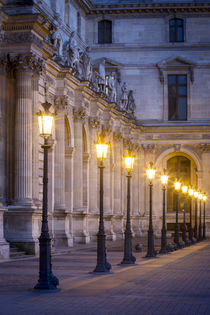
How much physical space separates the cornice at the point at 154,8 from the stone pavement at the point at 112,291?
154 feet

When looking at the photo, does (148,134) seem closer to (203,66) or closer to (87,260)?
(203,66)

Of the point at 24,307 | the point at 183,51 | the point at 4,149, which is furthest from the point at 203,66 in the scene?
the point at 24,307

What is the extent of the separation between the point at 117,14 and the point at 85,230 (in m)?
29.0

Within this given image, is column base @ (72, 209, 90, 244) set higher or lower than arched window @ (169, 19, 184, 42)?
lower

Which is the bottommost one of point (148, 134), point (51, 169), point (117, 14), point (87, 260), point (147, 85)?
point (87, 260)

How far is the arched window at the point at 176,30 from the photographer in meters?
74.9

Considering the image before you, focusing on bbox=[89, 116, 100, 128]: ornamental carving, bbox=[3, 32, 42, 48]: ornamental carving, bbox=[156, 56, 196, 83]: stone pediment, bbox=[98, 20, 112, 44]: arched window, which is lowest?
bbox=[89, 116, 100, 128]: ornamental carving

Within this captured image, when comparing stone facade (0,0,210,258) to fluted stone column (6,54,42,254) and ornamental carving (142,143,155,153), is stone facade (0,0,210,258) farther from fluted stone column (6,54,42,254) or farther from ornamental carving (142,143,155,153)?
ornamental carving (142,143,155,153)

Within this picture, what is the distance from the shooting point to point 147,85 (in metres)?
74.9

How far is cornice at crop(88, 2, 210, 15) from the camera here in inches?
2896

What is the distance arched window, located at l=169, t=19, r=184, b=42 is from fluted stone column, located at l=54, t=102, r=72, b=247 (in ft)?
98.6

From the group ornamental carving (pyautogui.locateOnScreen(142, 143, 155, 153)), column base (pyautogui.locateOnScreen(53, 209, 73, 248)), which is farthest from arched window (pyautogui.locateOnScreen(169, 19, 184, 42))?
column base (pyautogui.locateOnScreen(53, 209, 73, 248))

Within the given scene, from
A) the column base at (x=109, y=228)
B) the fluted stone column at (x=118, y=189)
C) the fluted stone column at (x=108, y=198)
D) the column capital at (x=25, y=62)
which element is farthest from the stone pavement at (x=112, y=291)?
the fluted stone column at (x=118, y=189)

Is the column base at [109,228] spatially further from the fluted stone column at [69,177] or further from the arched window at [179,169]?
the arched window at [179,169]
